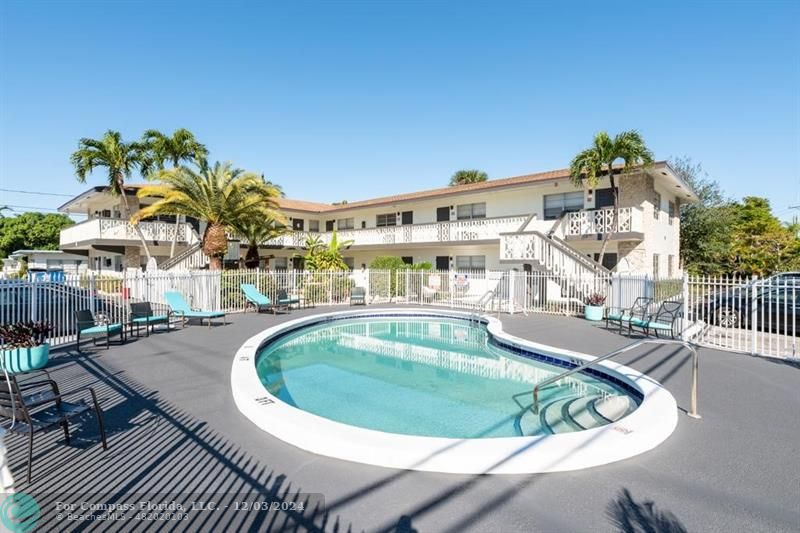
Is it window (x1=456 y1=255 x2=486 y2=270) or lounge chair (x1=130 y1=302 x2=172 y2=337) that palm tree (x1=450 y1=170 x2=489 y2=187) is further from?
lounge chair (x1=130 y1=302 x2=172 y2=337)

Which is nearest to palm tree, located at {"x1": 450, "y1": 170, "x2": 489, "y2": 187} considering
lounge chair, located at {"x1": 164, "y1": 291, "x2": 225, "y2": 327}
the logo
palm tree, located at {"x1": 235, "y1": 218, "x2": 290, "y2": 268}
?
palm tree, located at {"x1": 235, "y1": 218, "x2": 290, "y2": 268}

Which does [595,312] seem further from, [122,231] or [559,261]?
[122,231]

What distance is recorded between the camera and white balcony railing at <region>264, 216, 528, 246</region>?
2150cm

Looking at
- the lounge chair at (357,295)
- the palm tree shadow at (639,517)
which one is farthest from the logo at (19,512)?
the lounge chair at (357,295)

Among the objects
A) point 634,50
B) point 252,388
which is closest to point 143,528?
point 252,388

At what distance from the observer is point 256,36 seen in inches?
595

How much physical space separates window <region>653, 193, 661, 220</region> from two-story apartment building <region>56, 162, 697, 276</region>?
52 mm

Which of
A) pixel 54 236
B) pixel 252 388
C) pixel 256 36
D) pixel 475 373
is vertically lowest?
pixel 475 373

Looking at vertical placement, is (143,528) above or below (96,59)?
below

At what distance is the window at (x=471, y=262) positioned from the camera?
78.6 feet

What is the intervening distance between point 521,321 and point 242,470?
12.6 m

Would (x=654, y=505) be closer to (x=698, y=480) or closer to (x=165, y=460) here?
(x=698, y=480)

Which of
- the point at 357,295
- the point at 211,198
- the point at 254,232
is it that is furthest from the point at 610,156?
the point at 254,232

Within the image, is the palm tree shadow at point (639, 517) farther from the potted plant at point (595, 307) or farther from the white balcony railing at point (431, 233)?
the white balcony railing at point (431, 233)
